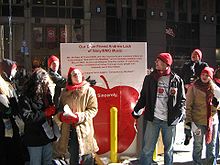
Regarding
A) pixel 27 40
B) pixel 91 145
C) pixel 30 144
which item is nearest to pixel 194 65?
pixel 91 145

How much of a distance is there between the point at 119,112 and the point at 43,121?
93.8 inches

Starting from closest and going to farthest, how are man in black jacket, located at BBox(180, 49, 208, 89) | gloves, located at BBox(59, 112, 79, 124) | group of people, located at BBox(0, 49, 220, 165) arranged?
group of people, located at BBox(0, 49, 220, 165) < gloves, located at BBox(59, 112, 79, 124) < man in black jacket, located at BBox(180, 49, 208, 89)

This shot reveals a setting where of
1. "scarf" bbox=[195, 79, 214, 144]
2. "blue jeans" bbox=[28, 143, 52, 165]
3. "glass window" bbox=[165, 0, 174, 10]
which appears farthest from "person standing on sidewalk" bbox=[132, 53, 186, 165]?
"glass window" bbox=[165, 0, 174, 10]

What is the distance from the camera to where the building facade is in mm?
33000

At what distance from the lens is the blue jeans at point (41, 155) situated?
524 cm

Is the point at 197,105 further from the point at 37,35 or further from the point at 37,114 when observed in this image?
the point at 37,35

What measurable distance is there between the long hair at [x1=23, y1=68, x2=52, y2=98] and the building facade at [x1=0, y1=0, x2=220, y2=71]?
88.2 feet

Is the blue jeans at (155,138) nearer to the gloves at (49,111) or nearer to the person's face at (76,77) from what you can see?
the person's face at (76,77)

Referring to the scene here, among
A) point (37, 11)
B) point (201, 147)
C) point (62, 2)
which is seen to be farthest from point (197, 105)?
point (62, 2)

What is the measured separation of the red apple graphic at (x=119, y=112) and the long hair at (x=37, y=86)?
2158 millimetres

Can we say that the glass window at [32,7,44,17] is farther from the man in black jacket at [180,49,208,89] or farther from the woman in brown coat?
the woman in brown coat

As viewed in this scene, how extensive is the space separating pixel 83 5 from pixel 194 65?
88.2ft

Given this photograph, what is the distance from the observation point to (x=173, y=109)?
19.4 ft

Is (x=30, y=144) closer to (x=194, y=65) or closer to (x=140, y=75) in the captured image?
(x=140, y=75)
